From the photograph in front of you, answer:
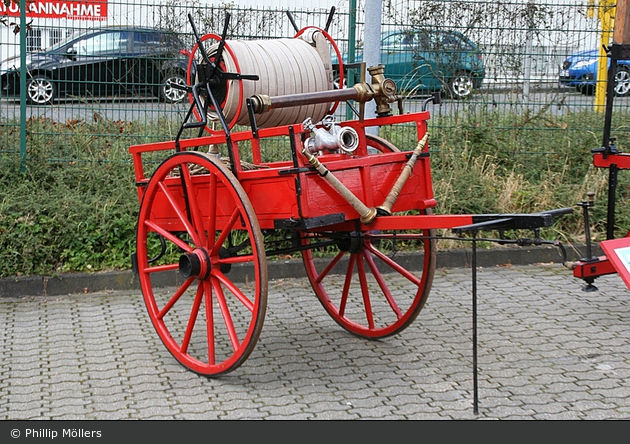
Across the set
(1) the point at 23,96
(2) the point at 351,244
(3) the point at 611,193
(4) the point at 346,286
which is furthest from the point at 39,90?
(3) the point at 611,193

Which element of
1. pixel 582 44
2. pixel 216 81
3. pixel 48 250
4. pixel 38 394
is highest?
pixel 582 44

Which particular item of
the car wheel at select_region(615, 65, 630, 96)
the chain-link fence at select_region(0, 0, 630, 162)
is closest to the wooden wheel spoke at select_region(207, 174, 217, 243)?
the chain-link fence at select_region(0, 0, 630, 162)

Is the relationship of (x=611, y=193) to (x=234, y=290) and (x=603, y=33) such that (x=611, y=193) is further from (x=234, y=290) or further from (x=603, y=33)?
(x=603, y=33)

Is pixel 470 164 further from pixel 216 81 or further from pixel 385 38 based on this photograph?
pixel 216 81

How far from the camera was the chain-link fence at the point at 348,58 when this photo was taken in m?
7.29

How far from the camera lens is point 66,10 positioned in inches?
288

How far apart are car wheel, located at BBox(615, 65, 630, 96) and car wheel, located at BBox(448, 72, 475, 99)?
1559mm

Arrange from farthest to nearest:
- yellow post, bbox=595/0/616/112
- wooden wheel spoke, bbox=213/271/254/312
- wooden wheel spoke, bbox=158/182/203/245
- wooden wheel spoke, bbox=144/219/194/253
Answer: yellow post, bbox=595/0/616/112, wooden wheel spoke, bbox=144/219/194/253, wooden wheel spoke, bbox=158/182/203/245, wooden wheel spoke, bbox=213/271/254/312

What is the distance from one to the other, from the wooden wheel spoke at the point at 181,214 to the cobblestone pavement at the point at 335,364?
2.45 ft

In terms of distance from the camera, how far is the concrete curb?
613cm

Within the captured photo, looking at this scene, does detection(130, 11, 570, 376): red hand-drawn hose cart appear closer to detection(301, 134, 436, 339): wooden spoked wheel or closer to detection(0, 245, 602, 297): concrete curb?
detection(301, 134, 436, 339): wooden spoked wheel

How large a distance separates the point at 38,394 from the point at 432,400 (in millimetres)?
2010

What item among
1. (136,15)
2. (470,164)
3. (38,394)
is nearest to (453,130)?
(470,164)

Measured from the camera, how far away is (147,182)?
501 centimetres
